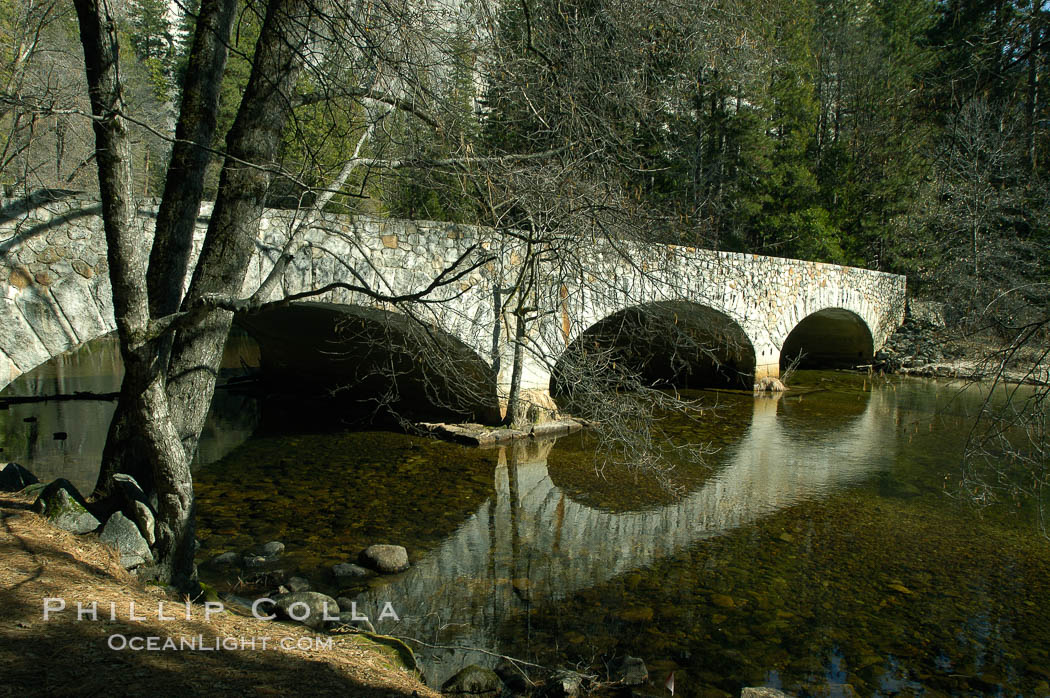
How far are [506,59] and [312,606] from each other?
10.3ft

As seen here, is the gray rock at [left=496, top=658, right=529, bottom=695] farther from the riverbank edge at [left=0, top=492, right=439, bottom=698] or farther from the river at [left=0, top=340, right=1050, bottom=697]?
the riverbank edge at [left=0, top=492, right=439, bottom=698]

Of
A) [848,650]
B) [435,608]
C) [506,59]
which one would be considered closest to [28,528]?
[435,608]

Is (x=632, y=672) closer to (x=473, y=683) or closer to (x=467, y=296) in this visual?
(x=473, y=683)

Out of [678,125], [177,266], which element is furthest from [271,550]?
[678,125]

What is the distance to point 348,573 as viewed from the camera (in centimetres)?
447

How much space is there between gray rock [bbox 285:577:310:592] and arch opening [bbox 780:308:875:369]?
→ 13.9 meters

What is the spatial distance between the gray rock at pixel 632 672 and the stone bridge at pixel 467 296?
1397 mm

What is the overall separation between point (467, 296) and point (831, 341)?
12.9m

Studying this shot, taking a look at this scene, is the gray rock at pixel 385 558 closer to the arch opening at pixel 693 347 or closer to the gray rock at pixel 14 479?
the gray rock at pixel 14 479

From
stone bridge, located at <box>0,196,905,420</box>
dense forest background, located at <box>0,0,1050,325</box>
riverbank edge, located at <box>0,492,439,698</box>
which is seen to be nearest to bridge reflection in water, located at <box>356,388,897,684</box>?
riverbank edge, located at <box>0,492,439,698</box>

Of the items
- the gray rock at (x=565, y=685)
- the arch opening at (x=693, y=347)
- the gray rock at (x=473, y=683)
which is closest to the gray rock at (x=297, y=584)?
the gray rock at (x=473, y=683)

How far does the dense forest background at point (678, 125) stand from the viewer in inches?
150

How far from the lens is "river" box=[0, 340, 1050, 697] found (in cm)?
370

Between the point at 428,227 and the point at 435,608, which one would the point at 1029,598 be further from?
the point at 428,227
